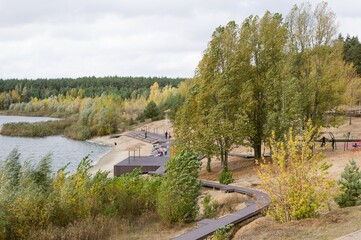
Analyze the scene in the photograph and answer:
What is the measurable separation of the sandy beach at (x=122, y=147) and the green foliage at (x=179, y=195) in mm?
18454

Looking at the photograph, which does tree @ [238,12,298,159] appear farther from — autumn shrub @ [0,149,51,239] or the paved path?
the paved path

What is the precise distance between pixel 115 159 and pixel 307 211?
41.7 metres

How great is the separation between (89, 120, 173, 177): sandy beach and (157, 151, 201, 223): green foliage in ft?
60.5

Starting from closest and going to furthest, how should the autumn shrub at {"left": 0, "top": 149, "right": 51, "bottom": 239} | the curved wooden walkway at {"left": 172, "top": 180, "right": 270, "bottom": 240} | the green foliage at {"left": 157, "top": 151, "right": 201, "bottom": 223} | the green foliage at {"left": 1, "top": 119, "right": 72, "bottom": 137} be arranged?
the curved wooden walkway at {"left": 172, "top": 180, "right": 270, "bottom": 240}
the autumn shrub at {"left": 0, "top": 149, "right": 51, "bottom": 239}
the green foliage at {"left": 157, "top": 151, "right": 201, "bottom": 223}
the green foliage at {"left": 1, "top": 119, "right": 72, "bottom": 137}

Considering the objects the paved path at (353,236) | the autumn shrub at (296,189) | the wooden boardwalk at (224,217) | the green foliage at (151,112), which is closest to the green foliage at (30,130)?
the green foliage at (151,112)

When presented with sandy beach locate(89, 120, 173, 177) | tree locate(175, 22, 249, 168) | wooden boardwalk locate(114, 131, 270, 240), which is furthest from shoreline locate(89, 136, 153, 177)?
tree locate(175, 22, 249, 168)

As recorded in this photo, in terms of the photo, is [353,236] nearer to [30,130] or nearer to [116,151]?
[116,151]

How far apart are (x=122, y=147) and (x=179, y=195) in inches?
1961

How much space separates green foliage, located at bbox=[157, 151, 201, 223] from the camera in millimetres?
17891

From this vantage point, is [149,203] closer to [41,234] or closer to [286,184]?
[41,234]

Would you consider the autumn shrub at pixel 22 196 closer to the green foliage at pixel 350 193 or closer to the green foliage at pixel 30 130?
the green foliage at pixel 350 193

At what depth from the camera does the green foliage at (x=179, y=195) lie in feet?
58.7

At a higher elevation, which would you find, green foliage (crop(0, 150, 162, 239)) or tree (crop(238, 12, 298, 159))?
tree (crop(238, 12, 298, 159))

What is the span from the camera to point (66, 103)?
143m
